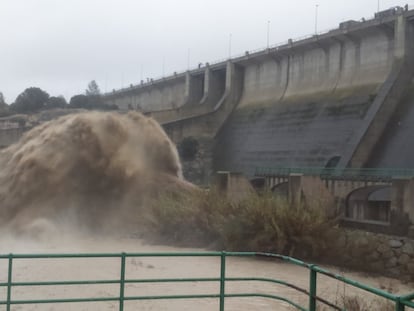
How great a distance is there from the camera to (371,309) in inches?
368

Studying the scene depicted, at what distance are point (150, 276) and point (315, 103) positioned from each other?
29.0 m

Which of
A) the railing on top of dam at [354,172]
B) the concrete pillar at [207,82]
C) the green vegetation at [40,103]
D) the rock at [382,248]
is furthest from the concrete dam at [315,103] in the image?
the green vegetation at [40,103]

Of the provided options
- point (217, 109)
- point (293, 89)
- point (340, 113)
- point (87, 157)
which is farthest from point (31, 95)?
point (87, 157)

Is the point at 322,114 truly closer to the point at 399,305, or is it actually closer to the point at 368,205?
the point at 368,205

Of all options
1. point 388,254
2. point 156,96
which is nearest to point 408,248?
point 388,254

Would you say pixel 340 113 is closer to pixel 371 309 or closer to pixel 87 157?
pixel 87 157

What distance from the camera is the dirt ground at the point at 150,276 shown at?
10.5 metres

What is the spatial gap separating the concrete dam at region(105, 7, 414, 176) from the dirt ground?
49.6 ft

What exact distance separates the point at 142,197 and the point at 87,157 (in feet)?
8.92

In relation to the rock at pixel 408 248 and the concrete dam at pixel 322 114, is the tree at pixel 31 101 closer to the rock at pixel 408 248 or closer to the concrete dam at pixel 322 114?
the concrete dam at pixel 322 114

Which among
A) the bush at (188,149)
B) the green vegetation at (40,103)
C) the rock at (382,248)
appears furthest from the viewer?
the green vegetation at (40,103)

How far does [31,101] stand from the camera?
75.2 metres

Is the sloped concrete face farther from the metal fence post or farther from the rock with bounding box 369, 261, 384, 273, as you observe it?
the metal fence post

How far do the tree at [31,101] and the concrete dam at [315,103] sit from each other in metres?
26.6
